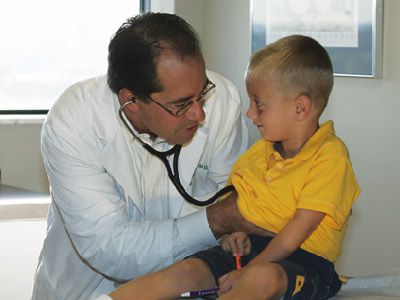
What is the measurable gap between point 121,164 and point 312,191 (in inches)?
20.1

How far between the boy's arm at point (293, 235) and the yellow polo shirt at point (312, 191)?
0.8 inches

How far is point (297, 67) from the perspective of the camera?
183 cm

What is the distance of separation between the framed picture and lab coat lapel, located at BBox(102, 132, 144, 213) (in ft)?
5.58

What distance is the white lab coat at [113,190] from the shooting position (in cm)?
191

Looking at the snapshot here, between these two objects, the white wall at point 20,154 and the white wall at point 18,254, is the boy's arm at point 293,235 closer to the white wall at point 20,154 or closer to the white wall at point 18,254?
the white wall at point 18,254

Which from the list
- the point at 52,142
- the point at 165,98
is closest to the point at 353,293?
the point at 165,98

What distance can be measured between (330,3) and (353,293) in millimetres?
1978

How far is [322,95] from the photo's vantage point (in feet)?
6.12

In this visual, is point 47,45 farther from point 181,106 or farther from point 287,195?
point 287,195

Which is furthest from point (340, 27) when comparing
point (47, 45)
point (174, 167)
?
point (174, 167)

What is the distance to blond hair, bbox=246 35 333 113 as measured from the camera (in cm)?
183

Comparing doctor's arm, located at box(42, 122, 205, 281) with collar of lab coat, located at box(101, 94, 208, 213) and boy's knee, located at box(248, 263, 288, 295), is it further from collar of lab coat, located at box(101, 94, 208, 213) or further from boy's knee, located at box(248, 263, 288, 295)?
boy's knee, located at box(248, 263, 288, 295)

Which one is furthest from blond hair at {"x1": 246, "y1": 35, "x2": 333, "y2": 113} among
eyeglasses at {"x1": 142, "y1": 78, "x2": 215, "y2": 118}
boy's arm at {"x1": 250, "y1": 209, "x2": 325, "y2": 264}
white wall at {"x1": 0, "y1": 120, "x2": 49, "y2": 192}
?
white wall at {"x1": 0, "y1": 120, "x2": 49, "y2": 192}

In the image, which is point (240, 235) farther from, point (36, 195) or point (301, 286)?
point (36, 195)
